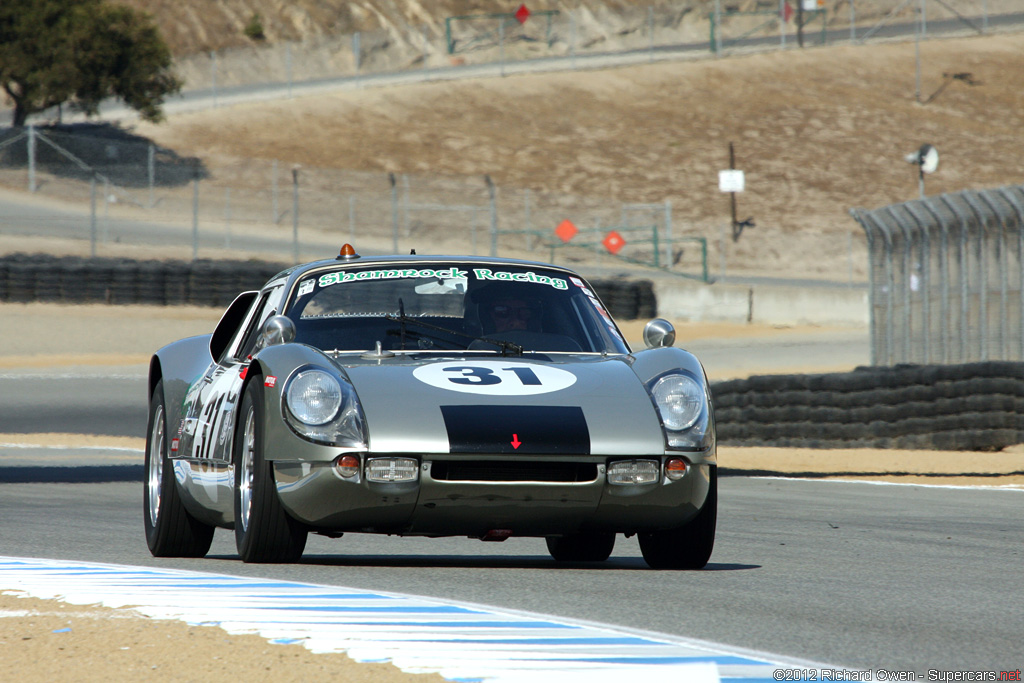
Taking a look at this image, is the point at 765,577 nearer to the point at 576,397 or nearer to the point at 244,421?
the point at 576,397

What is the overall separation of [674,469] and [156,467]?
276cm

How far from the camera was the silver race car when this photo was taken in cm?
580

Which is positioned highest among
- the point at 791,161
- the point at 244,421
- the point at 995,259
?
the point at 791,161

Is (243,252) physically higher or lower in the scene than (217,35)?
lower

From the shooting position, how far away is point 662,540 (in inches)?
255

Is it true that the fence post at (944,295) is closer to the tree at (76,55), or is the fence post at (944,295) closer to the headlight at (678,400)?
the headlight at (678,400)

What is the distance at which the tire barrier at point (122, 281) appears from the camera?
30.6 m

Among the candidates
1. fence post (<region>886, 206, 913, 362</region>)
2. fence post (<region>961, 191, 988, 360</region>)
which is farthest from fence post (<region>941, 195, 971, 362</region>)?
fence post (<region>886, 206, 913, 362</region>)

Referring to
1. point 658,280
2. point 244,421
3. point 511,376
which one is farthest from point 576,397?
point 658,280

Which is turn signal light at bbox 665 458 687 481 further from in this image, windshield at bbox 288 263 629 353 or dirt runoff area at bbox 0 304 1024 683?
dirt runoff area at bbox 0 304 1024 683

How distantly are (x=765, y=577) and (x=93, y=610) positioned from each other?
267cm

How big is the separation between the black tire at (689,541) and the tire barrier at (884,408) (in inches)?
313

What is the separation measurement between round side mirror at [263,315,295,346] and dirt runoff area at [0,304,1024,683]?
5.18ft

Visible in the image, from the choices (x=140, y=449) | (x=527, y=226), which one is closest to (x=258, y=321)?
(x=140, y=449)
